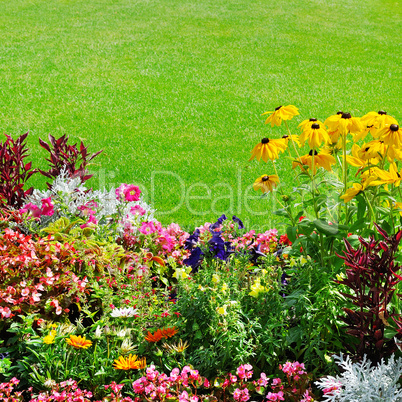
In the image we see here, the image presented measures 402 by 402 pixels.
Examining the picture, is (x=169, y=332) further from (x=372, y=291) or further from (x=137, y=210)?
(x=137, y=210)

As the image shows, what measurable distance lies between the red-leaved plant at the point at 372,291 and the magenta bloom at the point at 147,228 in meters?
1.54

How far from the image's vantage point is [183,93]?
8.84 metres

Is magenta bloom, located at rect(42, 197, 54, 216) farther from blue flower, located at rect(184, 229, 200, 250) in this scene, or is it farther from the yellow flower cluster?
the yellow flower cluster

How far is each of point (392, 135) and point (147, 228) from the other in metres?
1.71

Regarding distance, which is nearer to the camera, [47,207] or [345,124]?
[345,124]

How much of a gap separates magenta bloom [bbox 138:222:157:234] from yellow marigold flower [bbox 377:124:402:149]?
1663 mm

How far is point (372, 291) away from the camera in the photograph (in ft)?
6.87

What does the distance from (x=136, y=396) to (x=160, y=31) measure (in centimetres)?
1195

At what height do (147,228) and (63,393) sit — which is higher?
(147,228)

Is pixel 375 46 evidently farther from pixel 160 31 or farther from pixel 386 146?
pixel 386 146

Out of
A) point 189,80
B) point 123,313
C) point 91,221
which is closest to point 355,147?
point 123,313

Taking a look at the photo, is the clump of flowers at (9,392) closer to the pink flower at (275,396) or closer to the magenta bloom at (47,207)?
the pink flower at (275,396)

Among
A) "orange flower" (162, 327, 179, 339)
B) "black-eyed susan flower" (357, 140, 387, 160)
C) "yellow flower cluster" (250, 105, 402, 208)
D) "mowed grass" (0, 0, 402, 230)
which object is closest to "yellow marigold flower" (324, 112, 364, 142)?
"yellow flower cluster" (250, 105, 402, 208)

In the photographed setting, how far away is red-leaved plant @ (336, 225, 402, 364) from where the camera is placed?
2082 millimetres
